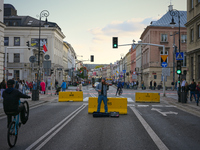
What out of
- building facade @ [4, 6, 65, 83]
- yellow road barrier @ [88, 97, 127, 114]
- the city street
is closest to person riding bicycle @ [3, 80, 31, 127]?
the city street

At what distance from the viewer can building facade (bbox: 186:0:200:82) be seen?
26.3 metres

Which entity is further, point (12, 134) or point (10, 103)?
point (10, 103)

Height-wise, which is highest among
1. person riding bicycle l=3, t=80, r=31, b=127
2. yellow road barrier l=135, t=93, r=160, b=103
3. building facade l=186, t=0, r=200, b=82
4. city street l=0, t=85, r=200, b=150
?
building facade l=186, t=0, r=200, b=82

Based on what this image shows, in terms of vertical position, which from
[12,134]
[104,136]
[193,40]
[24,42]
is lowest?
[104,136]

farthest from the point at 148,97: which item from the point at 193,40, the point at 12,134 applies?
the point at 12,134

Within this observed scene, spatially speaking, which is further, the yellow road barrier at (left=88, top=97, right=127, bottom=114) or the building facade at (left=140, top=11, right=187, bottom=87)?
the building facade at (left=140, top=11, right=187, bottom=87)

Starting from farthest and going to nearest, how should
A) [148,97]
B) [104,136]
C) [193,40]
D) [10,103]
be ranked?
[193,40], [148,97], [104,136], [10,103]

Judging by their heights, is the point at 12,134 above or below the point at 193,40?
below

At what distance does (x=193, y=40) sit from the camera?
27953mm

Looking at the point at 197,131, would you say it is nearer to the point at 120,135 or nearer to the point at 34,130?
the point at 120,135

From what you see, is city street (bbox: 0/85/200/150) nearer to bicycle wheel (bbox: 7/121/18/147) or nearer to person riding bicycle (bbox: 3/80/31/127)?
bicycle wheel (bbox: 7/121/18/147)

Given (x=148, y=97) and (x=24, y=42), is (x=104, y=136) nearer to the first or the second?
(x=148, y=97)

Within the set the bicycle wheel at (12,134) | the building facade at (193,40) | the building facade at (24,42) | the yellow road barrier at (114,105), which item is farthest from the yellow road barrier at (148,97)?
the building facade at (24,42)

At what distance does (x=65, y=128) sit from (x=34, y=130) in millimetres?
1022
